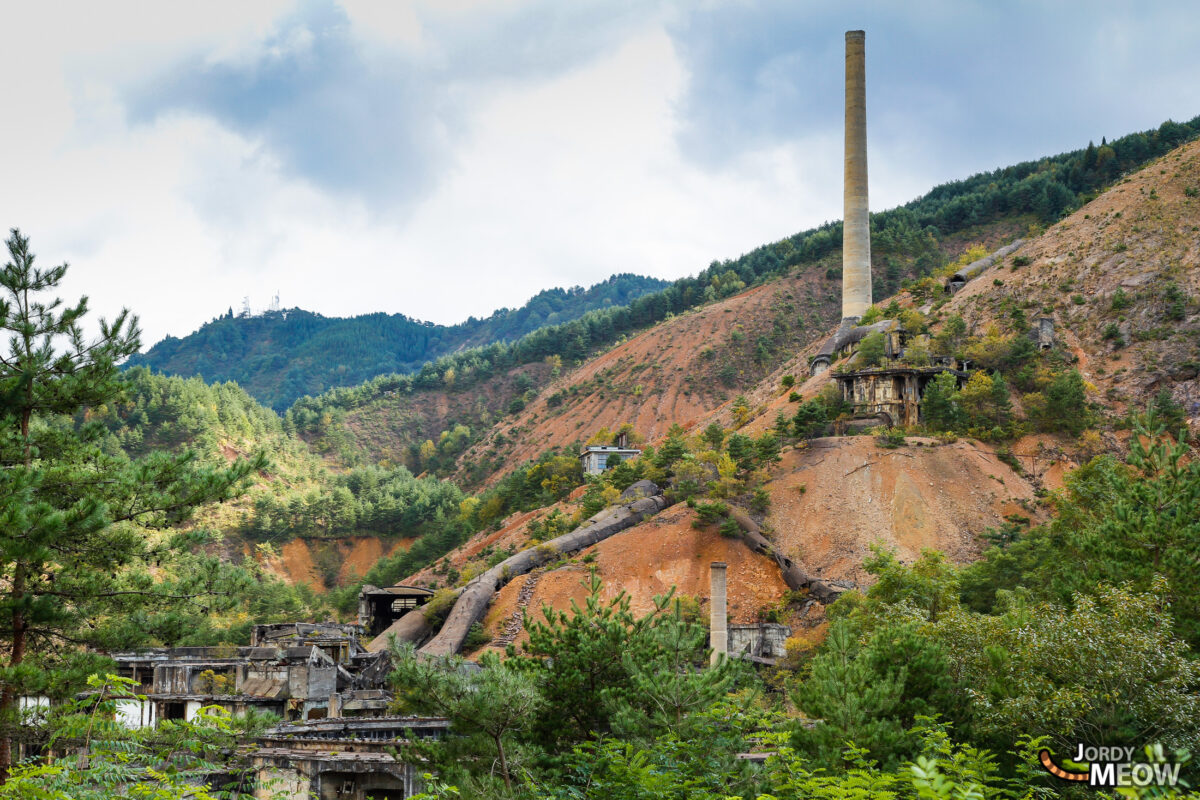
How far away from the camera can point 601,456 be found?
75.3 meters

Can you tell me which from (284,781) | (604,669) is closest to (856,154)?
(604,669)

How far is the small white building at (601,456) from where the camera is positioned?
2943 inches

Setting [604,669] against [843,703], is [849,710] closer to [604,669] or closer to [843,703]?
[843,703]

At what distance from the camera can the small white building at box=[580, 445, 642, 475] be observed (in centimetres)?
7475

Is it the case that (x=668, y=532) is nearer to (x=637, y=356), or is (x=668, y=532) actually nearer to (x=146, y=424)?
(x=637, y=356)

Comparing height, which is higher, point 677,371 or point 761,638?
point 677,371

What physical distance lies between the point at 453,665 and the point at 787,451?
4399 cm

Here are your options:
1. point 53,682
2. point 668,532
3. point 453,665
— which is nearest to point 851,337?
point 668,532

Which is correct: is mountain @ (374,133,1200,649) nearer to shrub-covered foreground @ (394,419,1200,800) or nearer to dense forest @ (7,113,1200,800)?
dense forest @ (7,113,1200,800)

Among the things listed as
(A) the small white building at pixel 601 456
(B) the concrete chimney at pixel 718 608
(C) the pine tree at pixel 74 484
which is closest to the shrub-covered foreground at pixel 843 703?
(C) the pine tree at pixel 74 484

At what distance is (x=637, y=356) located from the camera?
10206 cm

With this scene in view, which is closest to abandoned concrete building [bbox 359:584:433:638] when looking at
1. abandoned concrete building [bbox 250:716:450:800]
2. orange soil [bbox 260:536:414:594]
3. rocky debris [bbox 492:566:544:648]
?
rocky debris [bbox 492:566:544:648]

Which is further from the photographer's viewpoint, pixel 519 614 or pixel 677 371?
pixel 677 371

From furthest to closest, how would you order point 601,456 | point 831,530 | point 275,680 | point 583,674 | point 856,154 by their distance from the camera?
point 601,456, point 856,154, point 831,530, point 275,680, point 583,674
